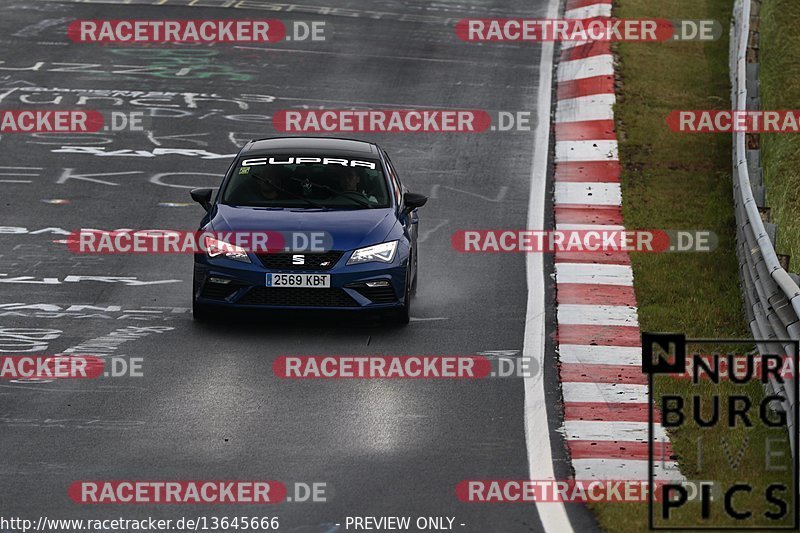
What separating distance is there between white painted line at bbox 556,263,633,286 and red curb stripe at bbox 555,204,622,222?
1749mm

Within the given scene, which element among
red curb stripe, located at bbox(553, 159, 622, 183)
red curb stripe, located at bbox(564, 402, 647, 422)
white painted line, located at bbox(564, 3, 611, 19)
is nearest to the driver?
red curb stripe, located at bbox(564, 402, 647, 422)

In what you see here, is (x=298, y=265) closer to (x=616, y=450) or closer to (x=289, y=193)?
(x=289, y=193)

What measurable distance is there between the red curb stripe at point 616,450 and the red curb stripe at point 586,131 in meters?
11.3

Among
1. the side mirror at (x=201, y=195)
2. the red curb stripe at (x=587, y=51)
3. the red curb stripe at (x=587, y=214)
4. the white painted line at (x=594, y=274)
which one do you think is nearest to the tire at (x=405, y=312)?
the side mirror at (x=201, y=195)

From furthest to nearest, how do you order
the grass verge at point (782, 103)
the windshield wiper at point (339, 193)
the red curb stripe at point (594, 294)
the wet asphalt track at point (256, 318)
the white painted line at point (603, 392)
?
the grass verge at point (782, 103), the red curb stripe at point (594, 294), the windshield wiper at point (339, 193), the white painted line at point (603, 392), the wet asphalt track at point (256, 318)

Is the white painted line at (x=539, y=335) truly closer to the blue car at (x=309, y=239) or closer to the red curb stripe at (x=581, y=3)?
the blue car at (x=309, y=239)

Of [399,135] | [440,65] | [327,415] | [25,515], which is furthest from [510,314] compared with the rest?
[440,65]

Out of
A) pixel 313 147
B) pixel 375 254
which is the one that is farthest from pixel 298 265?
pixel 313 147

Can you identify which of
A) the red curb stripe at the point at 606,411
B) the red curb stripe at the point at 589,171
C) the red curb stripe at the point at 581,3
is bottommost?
the red curb stripe at the point at 606,411

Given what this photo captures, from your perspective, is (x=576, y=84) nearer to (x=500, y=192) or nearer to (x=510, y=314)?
(x=500, y=192)

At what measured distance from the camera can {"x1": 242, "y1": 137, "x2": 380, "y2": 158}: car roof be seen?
15078 mm

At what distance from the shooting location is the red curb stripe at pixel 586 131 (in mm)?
21766

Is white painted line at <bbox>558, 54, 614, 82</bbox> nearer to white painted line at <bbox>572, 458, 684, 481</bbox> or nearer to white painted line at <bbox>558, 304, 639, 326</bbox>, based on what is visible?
white painted line at <bbox>558, 304, 639, 326</bbox>

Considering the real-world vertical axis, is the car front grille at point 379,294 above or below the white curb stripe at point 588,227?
below
